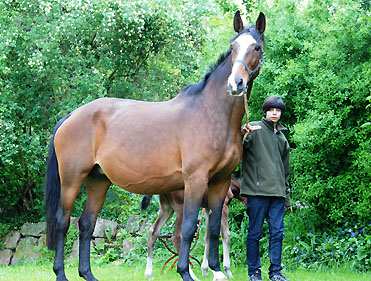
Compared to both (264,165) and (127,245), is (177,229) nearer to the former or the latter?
(264,165)

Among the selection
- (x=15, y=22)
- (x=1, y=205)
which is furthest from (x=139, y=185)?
(x=1, y=205)

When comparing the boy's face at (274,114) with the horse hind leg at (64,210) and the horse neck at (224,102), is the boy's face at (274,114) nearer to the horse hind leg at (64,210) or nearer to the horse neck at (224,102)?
the horse neck at (224,102)

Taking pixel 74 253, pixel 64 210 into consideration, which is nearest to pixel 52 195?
pixel 64 210

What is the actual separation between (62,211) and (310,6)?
18.4ft

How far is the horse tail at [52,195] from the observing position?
5.12 meters

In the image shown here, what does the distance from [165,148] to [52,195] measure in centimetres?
166

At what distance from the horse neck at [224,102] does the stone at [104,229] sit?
20.9 ft

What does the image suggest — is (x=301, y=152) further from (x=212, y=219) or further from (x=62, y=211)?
(x=62, y=211)

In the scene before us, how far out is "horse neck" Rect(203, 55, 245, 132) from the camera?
436cm

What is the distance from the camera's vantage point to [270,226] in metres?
4.87

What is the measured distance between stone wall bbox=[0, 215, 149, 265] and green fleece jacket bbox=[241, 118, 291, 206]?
502cm

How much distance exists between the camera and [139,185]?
4699mm

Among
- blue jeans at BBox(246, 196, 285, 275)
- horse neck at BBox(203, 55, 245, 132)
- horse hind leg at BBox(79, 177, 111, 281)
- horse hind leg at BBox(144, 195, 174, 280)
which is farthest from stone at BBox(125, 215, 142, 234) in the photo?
horse neck at BBox(203, 55, 245, 132)

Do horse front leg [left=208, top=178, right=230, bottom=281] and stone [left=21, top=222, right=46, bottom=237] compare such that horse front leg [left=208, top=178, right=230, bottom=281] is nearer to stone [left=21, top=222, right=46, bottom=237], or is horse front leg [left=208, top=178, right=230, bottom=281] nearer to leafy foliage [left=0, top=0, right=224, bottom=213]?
leafy foliage [left=0, top=0, right=224, bottom=213]
